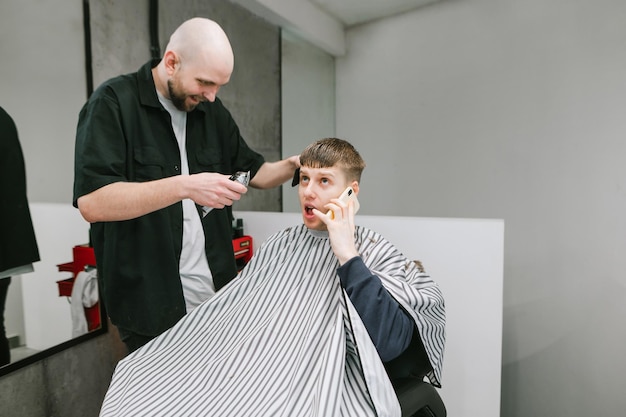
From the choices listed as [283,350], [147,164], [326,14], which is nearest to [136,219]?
[147,164]

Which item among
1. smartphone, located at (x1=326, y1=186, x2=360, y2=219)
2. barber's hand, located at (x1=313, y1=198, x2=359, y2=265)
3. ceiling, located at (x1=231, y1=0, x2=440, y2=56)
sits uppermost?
ceiling, located at (x1=231, y1=0, x2=440, y2=56)

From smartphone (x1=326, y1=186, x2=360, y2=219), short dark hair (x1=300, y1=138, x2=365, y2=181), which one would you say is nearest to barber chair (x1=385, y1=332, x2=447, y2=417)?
smartphone (x1=326, y1=186, x2=360, y2=219)

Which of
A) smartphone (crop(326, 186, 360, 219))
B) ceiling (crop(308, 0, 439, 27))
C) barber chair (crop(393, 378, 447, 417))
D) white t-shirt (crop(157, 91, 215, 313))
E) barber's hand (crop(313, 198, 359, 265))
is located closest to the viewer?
barber chair (crop(393, 378, 447, 417))

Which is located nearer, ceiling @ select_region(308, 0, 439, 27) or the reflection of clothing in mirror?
the reflection of clothing in mirror

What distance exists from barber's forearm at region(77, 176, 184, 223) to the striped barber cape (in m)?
0.42

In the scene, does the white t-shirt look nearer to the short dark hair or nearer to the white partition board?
the short dark hair

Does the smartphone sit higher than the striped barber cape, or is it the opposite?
the smartphone

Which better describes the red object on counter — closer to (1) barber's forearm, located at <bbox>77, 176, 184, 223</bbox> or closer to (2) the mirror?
(2) the mirror

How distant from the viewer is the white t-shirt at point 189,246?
154cm

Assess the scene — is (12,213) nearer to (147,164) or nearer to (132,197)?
(147,164)

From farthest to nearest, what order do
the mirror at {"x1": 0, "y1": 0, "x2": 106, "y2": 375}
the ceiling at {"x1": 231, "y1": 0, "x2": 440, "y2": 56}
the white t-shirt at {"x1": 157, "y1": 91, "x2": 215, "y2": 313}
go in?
the ceiling at {"x1": 231, "y1": 0, "x2": 440, "y2": 56} < the mirror at {"x1": 0, "y1": 0, "x2": 106, "y2": 375} < the white t-shirt at {"x1": 157, "y1": 91, "x2": 215, "y2": 313}

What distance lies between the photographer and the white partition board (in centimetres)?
167

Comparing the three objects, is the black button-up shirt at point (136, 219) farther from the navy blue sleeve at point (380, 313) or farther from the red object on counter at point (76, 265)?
the navy blue sleeve at point (380, 313)

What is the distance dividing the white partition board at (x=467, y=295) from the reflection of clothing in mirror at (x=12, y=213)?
5.43 ft
